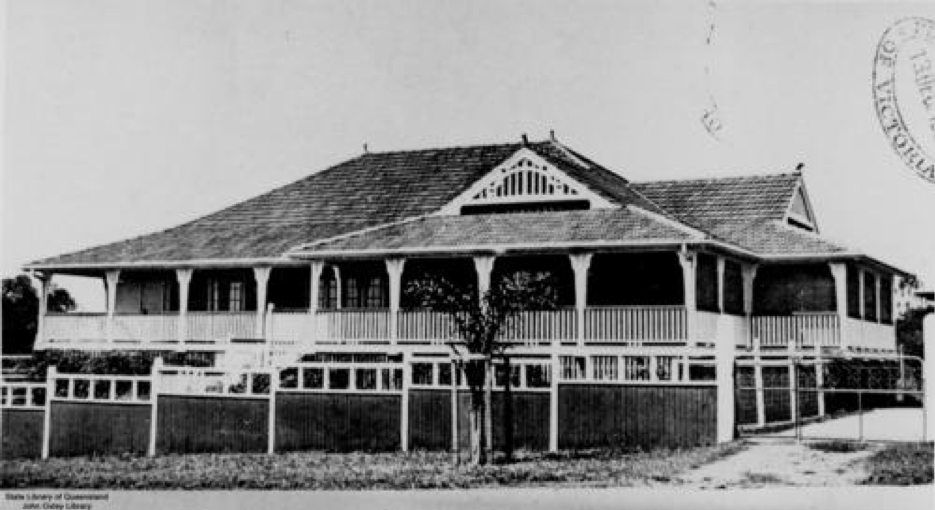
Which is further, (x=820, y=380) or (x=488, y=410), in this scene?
(x=820, y=380)

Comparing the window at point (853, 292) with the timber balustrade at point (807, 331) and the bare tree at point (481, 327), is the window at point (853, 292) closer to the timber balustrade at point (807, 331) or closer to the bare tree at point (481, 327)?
the timber balustrade at point (807, 331)

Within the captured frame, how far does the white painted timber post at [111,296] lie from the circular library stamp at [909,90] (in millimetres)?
15338

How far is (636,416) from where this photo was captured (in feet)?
63.3

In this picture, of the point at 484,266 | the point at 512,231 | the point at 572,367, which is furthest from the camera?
the point at 512,231

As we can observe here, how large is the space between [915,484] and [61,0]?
12.7 meters

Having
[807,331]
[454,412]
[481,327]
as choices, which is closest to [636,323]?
[807,331]

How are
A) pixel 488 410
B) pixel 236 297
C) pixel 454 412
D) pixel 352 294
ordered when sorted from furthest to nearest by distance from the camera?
pixel 236 297 → pixel 352 294 → pixel 454 412 → pixel 488 410

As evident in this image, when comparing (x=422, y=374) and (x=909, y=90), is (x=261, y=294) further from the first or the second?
(x=909, y=90)

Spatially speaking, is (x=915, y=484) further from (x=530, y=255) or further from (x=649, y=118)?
(x=530, y=255)

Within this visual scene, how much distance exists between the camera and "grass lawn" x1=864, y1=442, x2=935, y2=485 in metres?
17.0

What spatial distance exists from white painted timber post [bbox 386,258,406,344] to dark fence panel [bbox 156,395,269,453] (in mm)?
3747

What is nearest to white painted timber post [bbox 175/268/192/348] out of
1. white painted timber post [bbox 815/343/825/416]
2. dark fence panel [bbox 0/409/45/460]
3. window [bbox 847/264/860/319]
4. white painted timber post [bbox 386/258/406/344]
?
white painted timber post [bbox 386/258/406/344]

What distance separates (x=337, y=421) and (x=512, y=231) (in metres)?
5.19

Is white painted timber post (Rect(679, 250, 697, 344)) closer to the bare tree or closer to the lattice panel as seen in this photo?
the lattice panel
